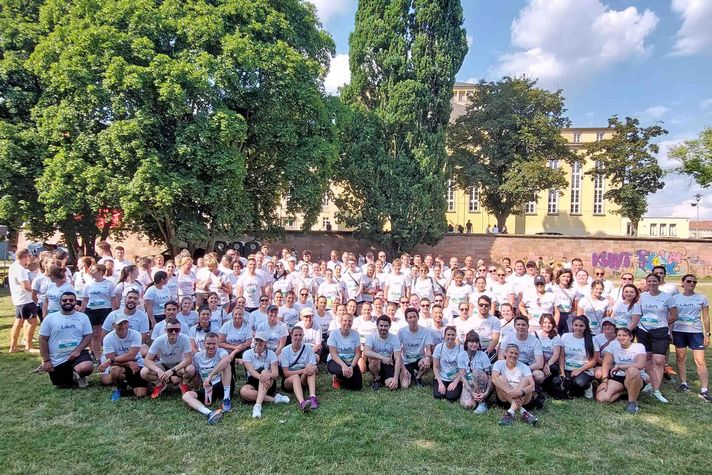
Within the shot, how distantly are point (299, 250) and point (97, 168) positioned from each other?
12184 mm

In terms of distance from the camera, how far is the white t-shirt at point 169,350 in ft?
19.7

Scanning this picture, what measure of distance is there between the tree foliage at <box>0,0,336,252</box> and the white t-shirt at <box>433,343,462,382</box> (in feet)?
34.9

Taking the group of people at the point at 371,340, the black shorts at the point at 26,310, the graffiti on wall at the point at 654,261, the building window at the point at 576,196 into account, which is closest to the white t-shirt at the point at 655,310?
the group of people at the point at 371,340

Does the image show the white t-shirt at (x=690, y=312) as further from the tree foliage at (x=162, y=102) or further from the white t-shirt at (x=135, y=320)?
the tree foliage at (x=162, y=102)

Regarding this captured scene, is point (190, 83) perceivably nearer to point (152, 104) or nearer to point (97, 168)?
point (152, 104)

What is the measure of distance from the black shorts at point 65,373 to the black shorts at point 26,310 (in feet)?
8.51

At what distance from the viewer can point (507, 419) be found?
212 inches

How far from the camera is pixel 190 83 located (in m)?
13.9

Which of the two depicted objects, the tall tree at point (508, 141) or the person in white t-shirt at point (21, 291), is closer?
the person in white t-shirt at point (21, 291)

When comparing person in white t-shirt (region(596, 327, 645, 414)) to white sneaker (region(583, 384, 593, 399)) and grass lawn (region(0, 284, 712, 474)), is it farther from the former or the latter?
grass lawn (region(0, 284, 712, 474))

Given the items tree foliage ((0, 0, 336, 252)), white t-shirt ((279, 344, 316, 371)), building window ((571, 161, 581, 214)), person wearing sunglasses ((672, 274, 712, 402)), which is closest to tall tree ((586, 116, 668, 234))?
building window ((571, 161, 581, 214))

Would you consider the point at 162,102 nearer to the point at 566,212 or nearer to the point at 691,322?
the point at 691,322

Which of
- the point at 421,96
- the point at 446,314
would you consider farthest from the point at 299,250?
the point at 446,314

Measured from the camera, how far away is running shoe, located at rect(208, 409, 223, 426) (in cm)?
527
